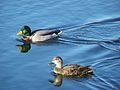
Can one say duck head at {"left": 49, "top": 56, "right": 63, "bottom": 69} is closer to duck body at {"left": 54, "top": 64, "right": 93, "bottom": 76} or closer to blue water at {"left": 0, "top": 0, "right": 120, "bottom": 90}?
duck body at {"left": 54, "top": 64, "right": 93, "bottom": 76}

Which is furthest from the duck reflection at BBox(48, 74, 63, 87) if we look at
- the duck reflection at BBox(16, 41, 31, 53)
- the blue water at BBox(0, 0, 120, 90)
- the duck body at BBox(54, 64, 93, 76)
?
the duck reflection at BBox(16, 41, 31, 53)

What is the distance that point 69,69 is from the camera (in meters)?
15.3

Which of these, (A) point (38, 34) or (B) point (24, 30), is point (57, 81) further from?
(B) point (24, 30)

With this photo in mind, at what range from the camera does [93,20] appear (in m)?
19.8

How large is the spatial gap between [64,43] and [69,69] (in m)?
3.07

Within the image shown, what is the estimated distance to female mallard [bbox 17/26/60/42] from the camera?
741 inches

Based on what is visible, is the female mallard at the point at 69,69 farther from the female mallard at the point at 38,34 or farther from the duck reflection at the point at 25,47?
the female mallard at the point at 38,34

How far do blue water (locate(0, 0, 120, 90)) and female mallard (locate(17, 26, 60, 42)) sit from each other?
13.2 inches

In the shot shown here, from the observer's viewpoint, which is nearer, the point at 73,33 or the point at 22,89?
the point at 22,89

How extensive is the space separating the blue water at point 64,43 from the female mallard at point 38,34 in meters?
0.33

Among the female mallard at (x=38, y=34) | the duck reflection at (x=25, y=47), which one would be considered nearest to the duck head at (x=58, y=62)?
the duck reflection at (x=25, y=47)

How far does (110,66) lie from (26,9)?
674 centimetres

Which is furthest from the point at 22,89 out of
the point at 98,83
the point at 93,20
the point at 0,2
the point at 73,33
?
the point at 0,2

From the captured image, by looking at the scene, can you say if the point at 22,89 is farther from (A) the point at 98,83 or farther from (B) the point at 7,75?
(A) the point at 98,83
